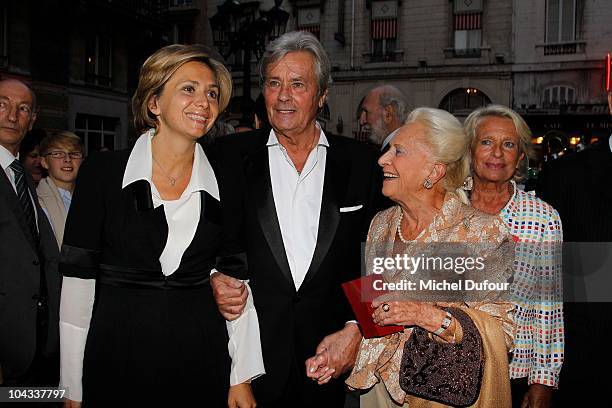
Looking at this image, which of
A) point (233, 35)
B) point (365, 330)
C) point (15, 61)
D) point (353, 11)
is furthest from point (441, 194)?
point (353, 11)

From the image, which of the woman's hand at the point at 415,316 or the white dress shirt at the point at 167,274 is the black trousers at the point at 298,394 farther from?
the woman's hand at the point at 415,316

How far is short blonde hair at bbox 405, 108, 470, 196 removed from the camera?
234 cm

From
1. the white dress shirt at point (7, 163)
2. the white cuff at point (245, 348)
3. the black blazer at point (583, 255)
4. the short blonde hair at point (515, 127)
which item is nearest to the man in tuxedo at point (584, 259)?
the black blazer at point (583, 255)

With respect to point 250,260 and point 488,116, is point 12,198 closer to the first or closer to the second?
point 250,260

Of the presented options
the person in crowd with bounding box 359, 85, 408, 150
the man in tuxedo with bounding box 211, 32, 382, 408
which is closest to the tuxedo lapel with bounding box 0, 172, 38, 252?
the man in tuxedo with bounding box 211, 32, 382, 408

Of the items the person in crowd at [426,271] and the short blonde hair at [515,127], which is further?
the short blonde hair at [515,127]

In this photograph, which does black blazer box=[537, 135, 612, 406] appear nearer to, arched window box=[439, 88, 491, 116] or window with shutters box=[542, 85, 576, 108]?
window with shutters box=[542, 85, 576, 108]

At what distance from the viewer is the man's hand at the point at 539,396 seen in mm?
2645

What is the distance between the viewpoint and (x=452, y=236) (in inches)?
87.7

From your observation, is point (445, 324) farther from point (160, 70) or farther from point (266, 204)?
point (160, 70)

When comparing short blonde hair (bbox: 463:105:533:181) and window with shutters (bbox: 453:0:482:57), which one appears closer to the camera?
short blonde hair (bbox: 463:105:533:181)

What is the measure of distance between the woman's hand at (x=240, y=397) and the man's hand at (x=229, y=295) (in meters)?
0.34

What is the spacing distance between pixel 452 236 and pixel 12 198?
8.35 ft

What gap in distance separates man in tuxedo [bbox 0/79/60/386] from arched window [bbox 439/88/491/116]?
19.8 m
